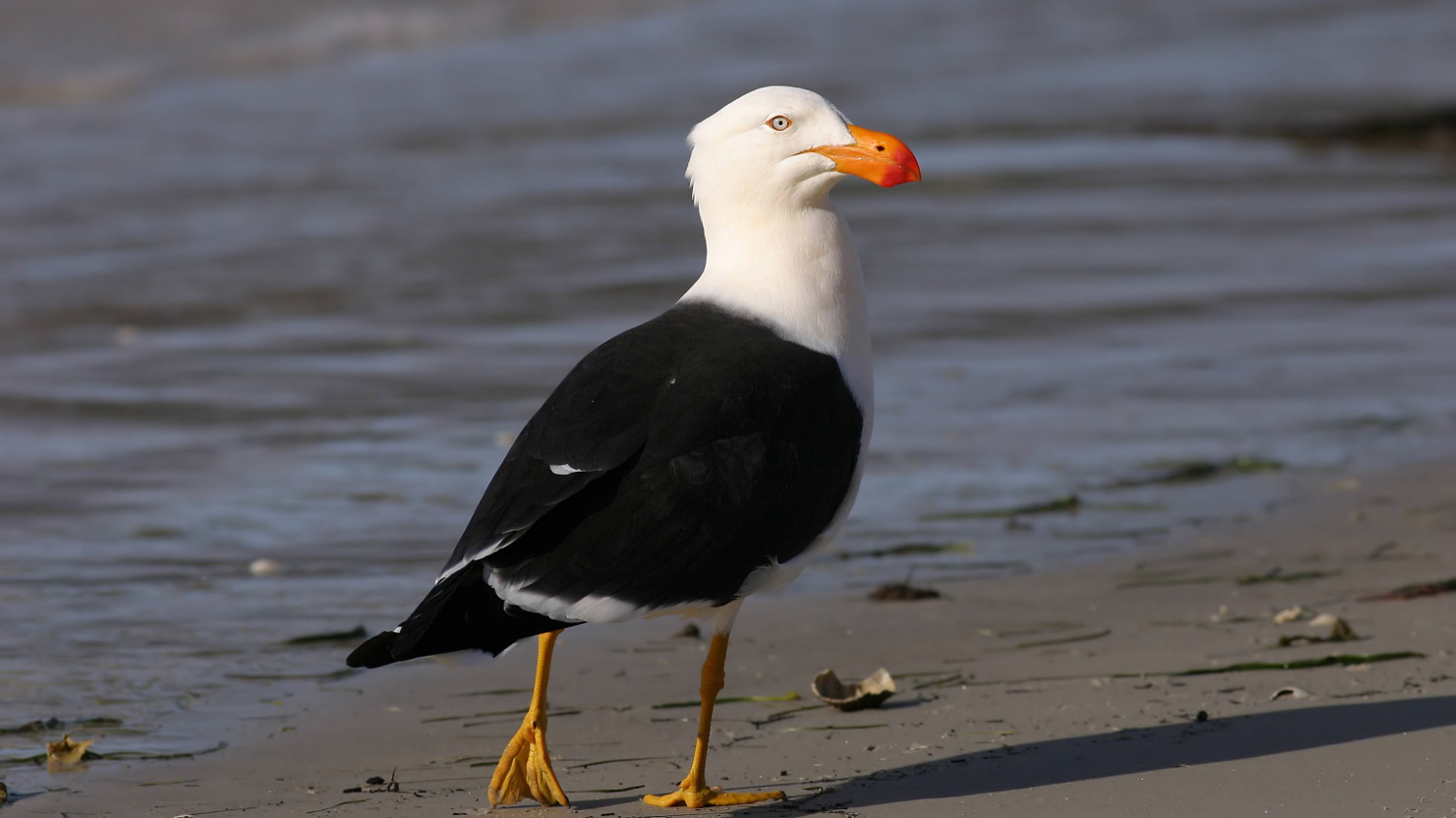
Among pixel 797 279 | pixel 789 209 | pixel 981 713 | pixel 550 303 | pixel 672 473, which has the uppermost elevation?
pixel 789 209

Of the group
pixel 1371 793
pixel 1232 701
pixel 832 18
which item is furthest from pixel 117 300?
pixel 832 18

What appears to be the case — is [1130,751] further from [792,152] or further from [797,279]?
[792,152]

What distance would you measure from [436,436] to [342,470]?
1.63 ft

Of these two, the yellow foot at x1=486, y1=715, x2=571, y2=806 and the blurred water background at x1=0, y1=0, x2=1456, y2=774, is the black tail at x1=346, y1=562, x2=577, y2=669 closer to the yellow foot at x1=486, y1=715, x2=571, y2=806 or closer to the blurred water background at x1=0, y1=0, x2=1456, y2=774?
the yellow foot at x1=486, y1=715, x2=571, y2=806

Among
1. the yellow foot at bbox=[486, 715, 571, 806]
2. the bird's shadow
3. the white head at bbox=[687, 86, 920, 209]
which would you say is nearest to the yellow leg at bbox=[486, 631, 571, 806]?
the yellow foot at bbox=[486, 715, 571, 806]

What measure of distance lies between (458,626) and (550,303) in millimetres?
5666

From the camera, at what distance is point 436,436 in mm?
6855

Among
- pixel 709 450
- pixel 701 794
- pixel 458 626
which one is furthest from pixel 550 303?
pixel 458 626

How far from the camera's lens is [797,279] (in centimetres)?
409

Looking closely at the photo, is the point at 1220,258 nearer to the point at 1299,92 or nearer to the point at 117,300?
the point at 117,300

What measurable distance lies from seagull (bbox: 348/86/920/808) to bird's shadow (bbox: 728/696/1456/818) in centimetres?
24

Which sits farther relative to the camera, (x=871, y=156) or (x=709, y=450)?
(x=871, y=156)

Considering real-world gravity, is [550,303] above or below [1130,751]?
above

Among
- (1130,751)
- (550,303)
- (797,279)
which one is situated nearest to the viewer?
(1130,751)
